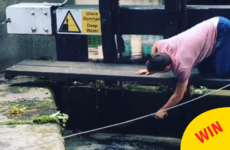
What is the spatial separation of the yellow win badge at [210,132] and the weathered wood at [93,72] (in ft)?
6.34

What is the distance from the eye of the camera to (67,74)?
593 centimetres

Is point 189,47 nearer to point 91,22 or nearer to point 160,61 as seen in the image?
point 160,61

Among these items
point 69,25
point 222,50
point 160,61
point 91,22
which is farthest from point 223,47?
point 69,25

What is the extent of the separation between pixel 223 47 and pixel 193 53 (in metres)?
0.39

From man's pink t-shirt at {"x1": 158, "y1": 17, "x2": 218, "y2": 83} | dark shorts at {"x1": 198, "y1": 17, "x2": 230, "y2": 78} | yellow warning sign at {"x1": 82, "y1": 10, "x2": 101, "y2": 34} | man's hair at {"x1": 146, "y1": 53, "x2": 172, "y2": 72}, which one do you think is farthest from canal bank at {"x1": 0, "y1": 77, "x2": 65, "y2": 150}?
dark shorts at {"x1": 198, "y1": 17, "x2": 230, "y2": 78}

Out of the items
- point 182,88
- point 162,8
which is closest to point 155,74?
point 182,88

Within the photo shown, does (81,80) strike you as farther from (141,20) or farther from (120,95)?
(141,20)

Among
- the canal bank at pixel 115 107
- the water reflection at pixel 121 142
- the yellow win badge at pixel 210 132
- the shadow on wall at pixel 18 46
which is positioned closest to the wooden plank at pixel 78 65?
the canal bank at pixel 115 107

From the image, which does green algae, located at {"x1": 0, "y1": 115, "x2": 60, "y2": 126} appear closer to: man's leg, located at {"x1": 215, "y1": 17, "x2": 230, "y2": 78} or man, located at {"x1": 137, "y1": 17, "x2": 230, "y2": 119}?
man, located at {"x1": 137, "y1": 17, "x2": 230, "y2": 119}

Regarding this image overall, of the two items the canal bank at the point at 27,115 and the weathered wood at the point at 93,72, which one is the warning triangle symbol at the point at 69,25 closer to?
the weathered wood at the point at 93,72

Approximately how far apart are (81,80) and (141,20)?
1142mm

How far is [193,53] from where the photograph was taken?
17.3 ft

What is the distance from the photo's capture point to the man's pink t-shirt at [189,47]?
17.0 feet

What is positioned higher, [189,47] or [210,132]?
[189,47]
